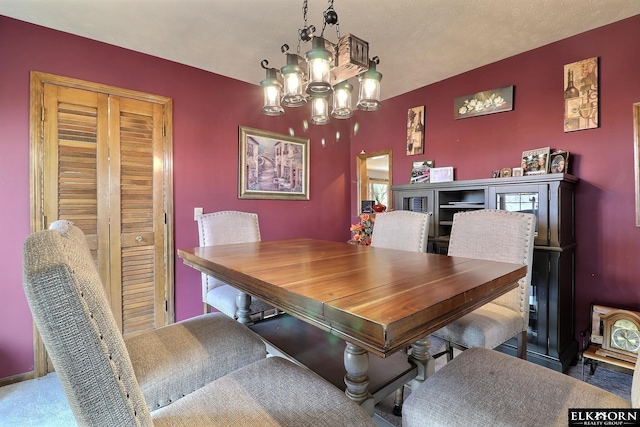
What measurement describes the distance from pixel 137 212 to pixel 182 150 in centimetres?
67

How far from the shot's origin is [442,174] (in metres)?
3.07

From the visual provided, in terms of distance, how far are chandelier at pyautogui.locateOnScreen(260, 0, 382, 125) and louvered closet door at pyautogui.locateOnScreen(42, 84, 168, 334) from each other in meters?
1.44

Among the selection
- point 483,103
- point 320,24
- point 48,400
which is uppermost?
point 320,24

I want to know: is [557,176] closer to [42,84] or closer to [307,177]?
[307,177]

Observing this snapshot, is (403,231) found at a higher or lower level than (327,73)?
lower

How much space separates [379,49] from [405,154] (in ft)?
4.24

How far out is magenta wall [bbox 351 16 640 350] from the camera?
211 centimetres

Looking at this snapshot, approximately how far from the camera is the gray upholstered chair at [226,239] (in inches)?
81.2

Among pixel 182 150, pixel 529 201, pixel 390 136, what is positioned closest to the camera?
pixel 529 201

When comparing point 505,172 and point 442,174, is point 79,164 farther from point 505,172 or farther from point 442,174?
point 505,172

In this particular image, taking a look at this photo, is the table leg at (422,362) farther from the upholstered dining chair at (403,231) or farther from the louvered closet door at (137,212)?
the louvered closet door at (137,212)

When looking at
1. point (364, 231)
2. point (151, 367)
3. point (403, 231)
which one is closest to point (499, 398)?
point (151, 367)

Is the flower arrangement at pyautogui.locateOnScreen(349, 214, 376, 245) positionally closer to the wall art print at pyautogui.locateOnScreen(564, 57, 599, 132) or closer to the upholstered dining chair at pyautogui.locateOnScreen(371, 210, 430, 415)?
the upholstered dining chair at pyautogui.locateOnScreen(371, 210, 430, 415)

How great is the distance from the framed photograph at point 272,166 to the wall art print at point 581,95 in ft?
8.08
